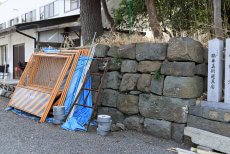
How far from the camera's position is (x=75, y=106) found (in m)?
6.75

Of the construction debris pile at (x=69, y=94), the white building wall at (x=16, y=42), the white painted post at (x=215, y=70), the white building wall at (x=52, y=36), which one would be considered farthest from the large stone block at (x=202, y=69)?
the white building wall at (x=16, y=42)

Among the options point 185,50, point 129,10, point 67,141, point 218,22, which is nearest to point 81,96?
point 67,141

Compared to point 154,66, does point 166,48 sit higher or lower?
higher

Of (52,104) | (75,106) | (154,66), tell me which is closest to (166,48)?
(154,66)

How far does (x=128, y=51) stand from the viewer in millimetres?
6441

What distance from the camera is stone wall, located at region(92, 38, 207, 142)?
5418 millimetres

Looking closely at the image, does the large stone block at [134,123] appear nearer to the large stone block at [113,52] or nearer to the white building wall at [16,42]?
the large stone block at [113,52]

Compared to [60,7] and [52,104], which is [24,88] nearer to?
[52,104]

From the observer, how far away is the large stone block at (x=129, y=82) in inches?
248

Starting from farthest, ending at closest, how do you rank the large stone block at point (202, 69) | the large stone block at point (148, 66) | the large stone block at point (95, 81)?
1. the large stone block at point (95, 81)
2. the large stone block at point (148, 66)
3. the large stone block at point (202, 69)

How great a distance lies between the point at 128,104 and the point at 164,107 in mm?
976

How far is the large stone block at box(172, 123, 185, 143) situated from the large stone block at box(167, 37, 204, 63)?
1.27m

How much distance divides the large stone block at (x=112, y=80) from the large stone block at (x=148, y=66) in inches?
26.6

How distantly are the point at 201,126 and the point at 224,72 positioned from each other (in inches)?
41.6
